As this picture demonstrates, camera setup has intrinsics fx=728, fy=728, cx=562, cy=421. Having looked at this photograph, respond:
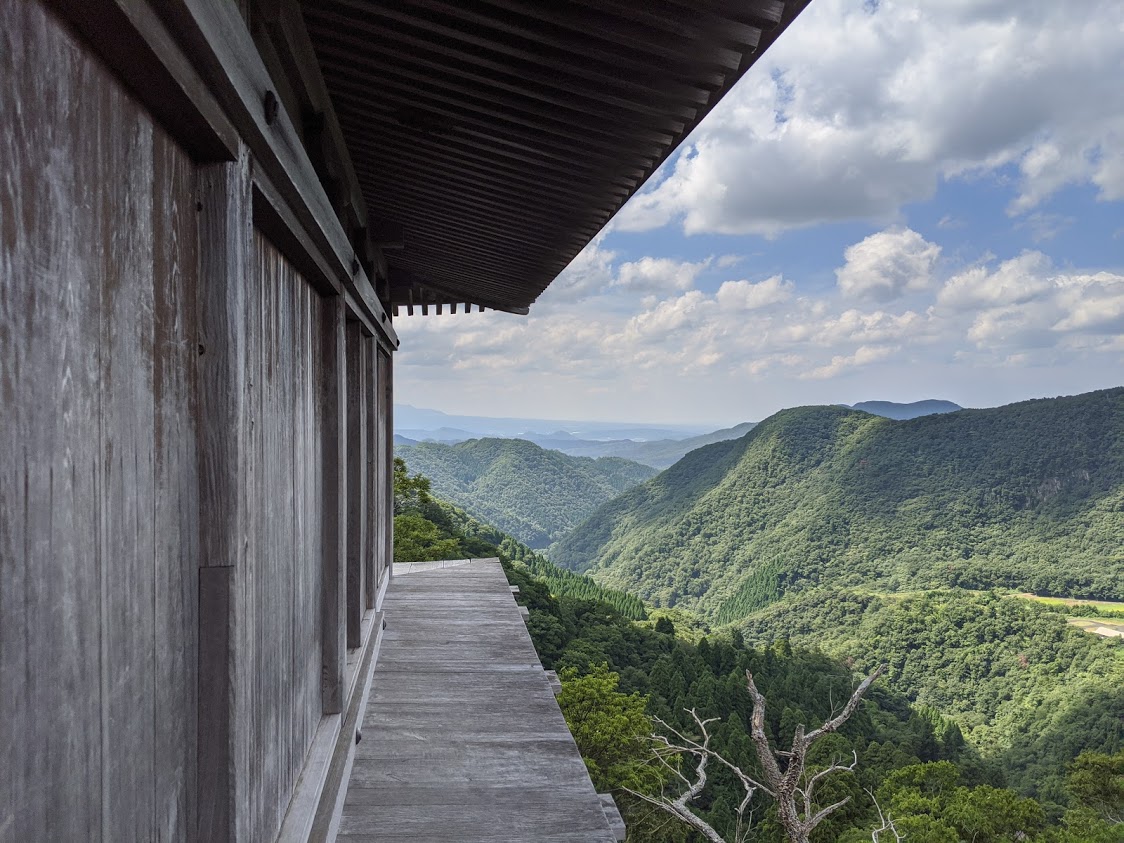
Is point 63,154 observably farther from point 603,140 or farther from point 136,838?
point 603,140

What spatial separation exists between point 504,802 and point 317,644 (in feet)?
3.07

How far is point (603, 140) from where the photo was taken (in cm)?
225

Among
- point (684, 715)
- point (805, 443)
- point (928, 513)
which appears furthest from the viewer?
point (805, 443)

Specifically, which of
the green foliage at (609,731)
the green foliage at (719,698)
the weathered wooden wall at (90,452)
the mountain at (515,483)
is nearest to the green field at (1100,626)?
the green foliage at (719,698)

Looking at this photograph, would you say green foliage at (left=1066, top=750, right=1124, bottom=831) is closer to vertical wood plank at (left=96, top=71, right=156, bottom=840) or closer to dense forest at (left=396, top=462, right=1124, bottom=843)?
dense forest at (left=396, top=462, right=1124, bottom=843)

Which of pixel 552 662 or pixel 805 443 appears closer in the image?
pixel 552 662

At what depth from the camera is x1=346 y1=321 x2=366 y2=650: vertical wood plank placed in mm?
3359

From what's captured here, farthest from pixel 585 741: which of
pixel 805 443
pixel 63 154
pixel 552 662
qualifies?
pixel 805 443

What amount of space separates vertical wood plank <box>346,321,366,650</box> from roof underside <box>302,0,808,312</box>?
815mm

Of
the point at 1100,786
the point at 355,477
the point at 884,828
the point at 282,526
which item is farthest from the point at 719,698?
the point at 282,526

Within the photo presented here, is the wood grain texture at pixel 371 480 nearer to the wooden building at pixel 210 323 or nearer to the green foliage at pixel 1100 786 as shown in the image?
the wooden building at pixel 210 323

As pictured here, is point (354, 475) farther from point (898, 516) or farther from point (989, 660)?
point (898, 516)

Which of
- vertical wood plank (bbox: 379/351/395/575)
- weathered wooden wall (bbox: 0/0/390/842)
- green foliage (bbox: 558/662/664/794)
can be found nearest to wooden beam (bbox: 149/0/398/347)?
weathered wooden wall (bbox: 0/0/390/842)

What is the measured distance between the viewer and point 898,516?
83375mm
